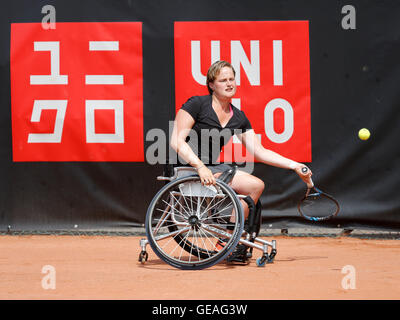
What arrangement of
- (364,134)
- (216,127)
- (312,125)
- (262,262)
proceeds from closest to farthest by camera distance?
(262,262) < (216,127) < (364,134) < (312,125)

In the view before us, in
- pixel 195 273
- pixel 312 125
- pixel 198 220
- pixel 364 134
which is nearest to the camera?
pixel 195 273

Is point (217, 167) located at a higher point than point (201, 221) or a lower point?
higher

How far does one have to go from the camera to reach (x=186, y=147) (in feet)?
12.7

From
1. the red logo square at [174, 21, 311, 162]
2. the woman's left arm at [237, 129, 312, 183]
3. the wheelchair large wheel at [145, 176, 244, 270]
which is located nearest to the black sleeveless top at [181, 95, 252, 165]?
the woman's left arm at [237, 129, 312, 183]

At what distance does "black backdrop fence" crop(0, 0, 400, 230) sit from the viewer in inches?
210

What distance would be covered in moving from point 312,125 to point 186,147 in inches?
70.1

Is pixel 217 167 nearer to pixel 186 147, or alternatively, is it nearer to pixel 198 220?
pixel 186 147

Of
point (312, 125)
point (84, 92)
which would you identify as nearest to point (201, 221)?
point (312, 125)

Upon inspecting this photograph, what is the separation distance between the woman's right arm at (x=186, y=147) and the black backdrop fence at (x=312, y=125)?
143 cm

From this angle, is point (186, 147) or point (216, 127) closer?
point (186, 147)

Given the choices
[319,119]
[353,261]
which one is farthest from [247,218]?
[319,119]

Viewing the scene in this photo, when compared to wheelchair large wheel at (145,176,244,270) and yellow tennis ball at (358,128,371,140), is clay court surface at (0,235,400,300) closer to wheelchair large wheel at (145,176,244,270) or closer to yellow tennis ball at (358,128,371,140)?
wheelchair large wheel at (145,176,244,270)

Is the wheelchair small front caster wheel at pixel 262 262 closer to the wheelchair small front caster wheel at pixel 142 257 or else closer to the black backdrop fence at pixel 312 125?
the wheelchair small front caster wheel at pixel 142 257

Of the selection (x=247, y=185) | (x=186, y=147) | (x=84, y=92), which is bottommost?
(x=247, y=185)
